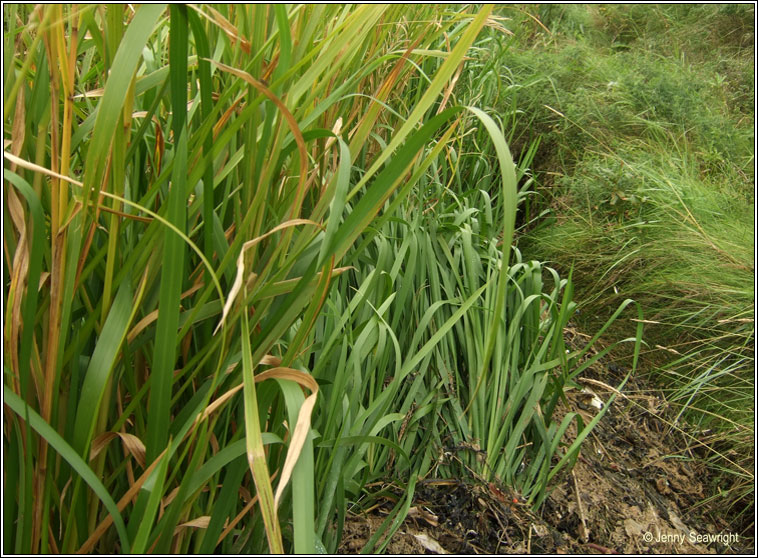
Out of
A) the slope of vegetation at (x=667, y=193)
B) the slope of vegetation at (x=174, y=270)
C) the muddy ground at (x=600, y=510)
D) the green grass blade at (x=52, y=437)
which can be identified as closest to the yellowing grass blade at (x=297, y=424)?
the slope of vegetation at (x=174, y=270)

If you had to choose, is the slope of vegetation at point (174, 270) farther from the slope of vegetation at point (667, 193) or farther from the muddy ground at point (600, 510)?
the slope of vegetation at point (667, 193)

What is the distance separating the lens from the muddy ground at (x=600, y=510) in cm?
117

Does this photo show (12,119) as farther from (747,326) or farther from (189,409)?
(747,326)

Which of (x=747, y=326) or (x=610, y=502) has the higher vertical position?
(x=747, y=326)

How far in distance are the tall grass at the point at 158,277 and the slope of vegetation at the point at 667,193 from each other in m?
0.90

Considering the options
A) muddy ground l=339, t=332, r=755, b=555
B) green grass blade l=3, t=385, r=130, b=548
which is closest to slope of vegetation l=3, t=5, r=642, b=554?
green grass blade l=3, t=385, r=130, b=548

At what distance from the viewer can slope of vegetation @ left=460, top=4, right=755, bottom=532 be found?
1.70m

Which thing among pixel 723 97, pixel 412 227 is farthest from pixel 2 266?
pixel 723 97

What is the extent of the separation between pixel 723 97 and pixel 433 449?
2318 millimetres

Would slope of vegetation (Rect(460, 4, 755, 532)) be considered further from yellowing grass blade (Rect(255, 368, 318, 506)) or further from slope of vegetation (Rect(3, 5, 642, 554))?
yellowing grass blade (Rect(255, 368, 318, 506))

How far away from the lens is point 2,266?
0.67 metres

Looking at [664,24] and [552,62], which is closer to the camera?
[552,62]

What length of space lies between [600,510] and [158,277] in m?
1.02

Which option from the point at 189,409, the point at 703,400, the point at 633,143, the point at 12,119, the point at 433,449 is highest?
the point at 12,119
